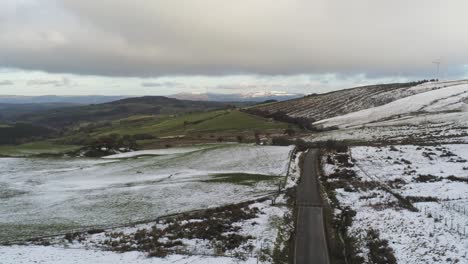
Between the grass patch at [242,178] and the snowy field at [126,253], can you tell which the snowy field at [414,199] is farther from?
the grass patch at [242,178]

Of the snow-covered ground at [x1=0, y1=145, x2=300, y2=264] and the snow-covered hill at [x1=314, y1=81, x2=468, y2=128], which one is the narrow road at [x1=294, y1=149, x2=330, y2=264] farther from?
the snow-covered hill at [x1=314, y1=81, x2=468, y2=128]

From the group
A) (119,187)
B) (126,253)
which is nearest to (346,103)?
(119,187)

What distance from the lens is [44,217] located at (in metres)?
39.8

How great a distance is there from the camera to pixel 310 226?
31.8 m

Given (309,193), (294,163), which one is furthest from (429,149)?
(309,193)

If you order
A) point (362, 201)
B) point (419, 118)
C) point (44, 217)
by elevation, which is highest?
point (419, 118)

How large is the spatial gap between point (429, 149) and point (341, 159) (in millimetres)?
13098

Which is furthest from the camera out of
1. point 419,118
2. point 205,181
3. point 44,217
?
point 419,118

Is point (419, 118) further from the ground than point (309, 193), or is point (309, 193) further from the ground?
point (419, 118)

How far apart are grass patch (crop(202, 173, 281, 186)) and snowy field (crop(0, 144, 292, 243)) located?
438mm

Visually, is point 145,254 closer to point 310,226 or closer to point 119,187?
point 310,226

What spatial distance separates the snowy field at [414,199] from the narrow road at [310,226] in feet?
8.59

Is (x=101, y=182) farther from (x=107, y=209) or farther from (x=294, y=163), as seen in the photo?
(x=294, y=163)

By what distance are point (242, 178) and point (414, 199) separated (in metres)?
23.9
